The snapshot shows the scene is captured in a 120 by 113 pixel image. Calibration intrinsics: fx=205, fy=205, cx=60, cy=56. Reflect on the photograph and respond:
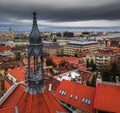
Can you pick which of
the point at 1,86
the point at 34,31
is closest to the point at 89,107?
A: the point at 1,86

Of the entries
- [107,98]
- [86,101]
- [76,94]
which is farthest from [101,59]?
[107,98]

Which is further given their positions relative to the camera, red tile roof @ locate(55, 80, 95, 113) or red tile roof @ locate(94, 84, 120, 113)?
red tile roof @ locate(55, 80, 95, 113)

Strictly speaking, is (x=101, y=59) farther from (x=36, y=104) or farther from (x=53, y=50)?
(x=36, y=104)

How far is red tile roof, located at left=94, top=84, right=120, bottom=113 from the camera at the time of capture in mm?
32681

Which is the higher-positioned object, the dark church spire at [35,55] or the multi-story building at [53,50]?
the dark church spire at [35,55]

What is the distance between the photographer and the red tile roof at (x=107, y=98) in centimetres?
3268

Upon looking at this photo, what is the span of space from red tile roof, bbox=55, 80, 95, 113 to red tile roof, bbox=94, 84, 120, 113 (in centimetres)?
175

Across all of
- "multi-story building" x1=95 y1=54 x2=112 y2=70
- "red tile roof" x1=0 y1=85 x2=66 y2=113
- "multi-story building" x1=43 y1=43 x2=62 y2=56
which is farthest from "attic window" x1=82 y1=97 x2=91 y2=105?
"multi-story building" x1=43 y1=43 x2=62 y2=56

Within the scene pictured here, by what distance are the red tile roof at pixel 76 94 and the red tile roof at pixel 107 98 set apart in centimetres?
175

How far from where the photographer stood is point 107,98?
3419cm

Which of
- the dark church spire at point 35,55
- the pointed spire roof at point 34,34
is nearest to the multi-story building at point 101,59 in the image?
the dark church spire at point 35,55

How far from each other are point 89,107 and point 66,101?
516cm

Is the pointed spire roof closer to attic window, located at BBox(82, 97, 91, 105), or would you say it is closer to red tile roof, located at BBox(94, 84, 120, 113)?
red tile roof, located at BBox(94, 84, 120, 113)

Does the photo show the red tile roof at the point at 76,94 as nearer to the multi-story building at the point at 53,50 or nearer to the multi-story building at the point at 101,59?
the multi-story building at the point at 101,59
